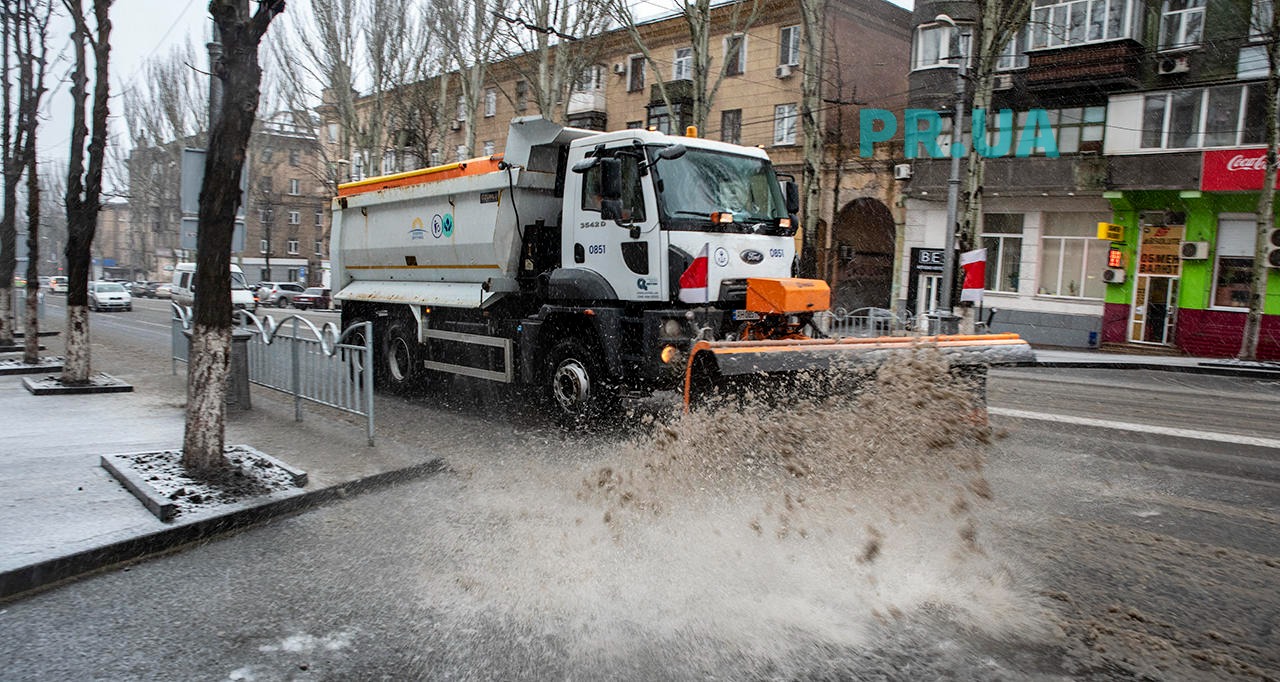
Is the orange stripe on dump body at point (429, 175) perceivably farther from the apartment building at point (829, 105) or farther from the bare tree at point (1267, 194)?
the bare tree at point (1267, 194)

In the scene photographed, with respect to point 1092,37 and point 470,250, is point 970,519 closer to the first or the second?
point 470,250

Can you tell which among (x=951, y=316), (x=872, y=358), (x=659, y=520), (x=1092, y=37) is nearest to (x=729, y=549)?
(x=659, y=520)

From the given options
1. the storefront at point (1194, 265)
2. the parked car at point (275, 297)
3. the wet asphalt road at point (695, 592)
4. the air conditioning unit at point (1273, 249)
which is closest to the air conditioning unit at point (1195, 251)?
the storefront at point (1194, 265)

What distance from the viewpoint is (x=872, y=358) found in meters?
7.09

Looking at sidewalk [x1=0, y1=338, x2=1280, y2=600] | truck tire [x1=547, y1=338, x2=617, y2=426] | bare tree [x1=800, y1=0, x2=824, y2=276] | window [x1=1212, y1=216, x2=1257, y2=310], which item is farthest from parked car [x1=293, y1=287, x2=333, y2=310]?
truck tire [x1=547, y1=338, x2=617, y2=426]

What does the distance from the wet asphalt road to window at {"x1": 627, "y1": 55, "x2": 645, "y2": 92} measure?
32991 millimetres

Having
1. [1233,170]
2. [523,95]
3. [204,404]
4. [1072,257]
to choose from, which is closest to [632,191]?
[204,404]

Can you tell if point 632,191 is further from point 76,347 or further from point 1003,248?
point 1003,248

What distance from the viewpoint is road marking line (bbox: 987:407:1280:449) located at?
8.68m

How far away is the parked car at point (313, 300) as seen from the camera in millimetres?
48062

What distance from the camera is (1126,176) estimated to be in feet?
75.5

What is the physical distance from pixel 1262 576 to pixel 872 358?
3.08 metres

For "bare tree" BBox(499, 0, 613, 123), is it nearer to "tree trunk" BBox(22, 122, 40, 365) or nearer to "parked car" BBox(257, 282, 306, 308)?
"tree trunk" BBox(22, 122, 40, 365)

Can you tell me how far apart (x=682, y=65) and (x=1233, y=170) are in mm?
20549
